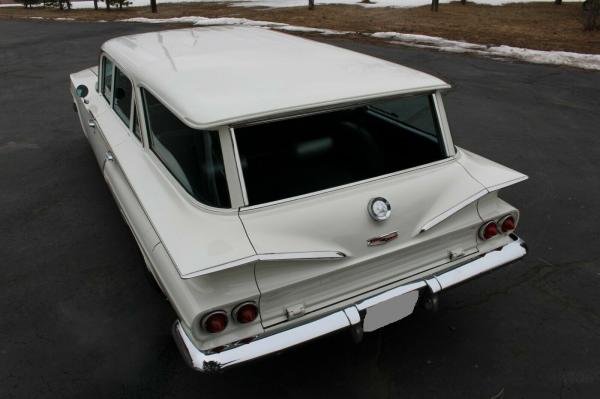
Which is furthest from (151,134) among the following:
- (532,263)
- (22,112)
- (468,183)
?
(22,112)

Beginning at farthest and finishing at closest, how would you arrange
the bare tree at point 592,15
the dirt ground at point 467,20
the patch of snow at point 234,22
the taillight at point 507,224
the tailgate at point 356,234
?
the patch of snow at point 234,22, the bare tree at point 592,15, the dirt ground at point 467,20, the taillight at point 507,224, the tailgate at point 356,234

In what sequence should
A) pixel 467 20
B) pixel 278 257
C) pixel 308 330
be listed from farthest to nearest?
1. pixel 467 20
2. pixel 308 330
3. pixel 278 257

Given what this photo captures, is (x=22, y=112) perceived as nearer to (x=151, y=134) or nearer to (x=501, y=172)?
(x=151, y=134)

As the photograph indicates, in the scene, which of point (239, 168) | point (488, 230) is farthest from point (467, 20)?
point (239, 168)

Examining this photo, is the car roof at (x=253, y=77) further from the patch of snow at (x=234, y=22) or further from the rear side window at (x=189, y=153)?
the patch of snow at (x=234, y=22)

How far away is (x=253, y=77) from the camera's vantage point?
2.84 meters

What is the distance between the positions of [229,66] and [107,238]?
218cm

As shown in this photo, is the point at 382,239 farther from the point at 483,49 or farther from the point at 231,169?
the point at 483,49

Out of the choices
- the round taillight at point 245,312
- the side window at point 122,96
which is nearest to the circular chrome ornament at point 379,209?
the round taillight at point 245,312

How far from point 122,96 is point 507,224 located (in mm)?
3136

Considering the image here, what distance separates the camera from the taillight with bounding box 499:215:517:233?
2.93 meters

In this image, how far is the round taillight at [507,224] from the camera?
2.93m

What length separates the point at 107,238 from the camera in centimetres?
428

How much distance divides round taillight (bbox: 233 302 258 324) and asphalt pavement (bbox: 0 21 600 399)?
0.39m
